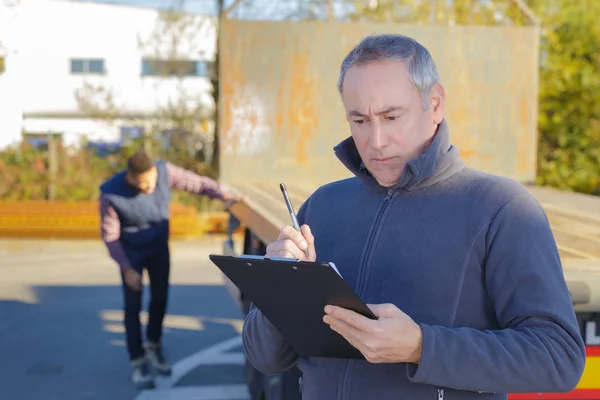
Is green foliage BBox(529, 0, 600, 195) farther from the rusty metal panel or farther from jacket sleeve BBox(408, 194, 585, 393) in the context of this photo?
jacket sleeve BBox(408, 194, 585, 393)

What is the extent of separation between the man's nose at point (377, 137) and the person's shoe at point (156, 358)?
5.02 meters

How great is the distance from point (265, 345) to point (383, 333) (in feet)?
1.58

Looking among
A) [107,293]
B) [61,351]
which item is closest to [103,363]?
[61,351]

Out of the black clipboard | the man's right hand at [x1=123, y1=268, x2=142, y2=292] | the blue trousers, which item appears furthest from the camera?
the blue trousers

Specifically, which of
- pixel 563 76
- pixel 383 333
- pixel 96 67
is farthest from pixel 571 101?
pixel 96 67

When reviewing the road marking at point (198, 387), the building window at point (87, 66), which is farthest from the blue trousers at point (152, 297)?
the building window at point (87, 66)

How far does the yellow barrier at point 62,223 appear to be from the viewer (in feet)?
45.3

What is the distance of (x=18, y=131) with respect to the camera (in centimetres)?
1680

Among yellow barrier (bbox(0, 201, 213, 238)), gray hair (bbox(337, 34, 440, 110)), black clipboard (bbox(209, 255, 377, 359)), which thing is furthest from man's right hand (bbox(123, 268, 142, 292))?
yellow barrier (bbox(0, 201, 213, 238))

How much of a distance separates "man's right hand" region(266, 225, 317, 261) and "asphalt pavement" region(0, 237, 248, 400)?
14.6 feet

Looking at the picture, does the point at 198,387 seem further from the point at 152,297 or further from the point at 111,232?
the point at 111,232

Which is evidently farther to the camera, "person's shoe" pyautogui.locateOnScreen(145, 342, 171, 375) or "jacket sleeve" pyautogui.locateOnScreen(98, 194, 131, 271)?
"person's shoe" pyautogui.locateOnScreen(145, 342, 171, 375)

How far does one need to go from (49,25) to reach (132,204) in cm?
2400

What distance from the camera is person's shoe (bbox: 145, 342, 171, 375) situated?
668 cm
